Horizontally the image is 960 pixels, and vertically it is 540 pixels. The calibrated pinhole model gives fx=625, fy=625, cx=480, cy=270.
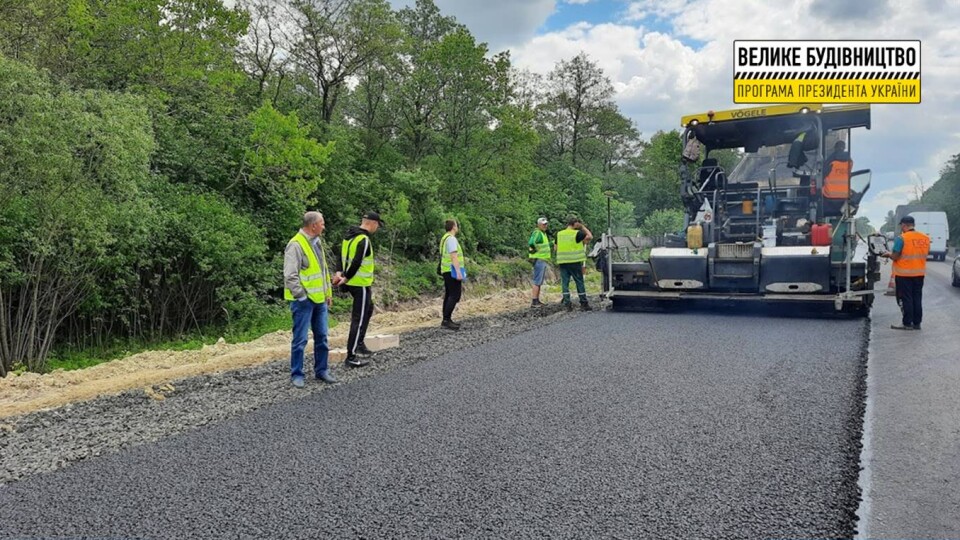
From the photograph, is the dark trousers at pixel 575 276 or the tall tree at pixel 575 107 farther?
the tall tree at pixel 575 107

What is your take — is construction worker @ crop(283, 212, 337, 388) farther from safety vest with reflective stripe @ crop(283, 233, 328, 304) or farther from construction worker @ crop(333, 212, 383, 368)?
construction worker @ crop(333, 212, 383, 368)

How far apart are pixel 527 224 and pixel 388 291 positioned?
9172mm

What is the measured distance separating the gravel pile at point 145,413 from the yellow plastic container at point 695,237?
13.6ft

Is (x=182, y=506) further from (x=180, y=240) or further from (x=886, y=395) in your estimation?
(x=180, y=240)

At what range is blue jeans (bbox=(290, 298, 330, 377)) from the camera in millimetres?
5273

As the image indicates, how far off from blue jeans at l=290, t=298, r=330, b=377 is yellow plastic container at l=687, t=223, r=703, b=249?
19.6 ft

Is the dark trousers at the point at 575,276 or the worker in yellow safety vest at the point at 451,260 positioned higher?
the worker in yellow safety vest at the point at 451,260

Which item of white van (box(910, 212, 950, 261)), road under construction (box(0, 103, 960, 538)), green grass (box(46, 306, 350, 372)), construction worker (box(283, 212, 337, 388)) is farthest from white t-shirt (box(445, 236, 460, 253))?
white van (box(910, 212, 950, 261))

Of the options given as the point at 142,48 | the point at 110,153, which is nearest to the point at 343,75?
the point at 142,48

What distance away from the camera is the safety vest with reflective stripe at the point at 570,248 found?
9.98 metres

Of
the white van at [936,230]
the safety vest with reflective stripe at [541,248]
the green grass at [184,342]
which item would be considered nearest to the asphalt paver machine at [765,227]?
the safety vest with reflective stripe at [541,248]

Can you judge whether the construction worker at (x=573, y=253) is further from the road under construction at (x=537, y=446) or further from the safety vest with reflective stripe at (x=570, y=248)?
the road under construction at (x=537, y=446)

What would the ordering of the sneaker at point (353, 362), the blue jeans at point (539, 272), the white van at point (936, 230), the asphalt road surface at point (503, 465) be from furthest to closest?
1. the white van at point (936, 230)
2. the blue jeans at point (539, 272)
3. the sneaker at point (353, 362)
4. the asphalt road surface at point (503, 465)

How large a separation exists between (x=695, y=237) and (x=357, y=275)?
546 cm
